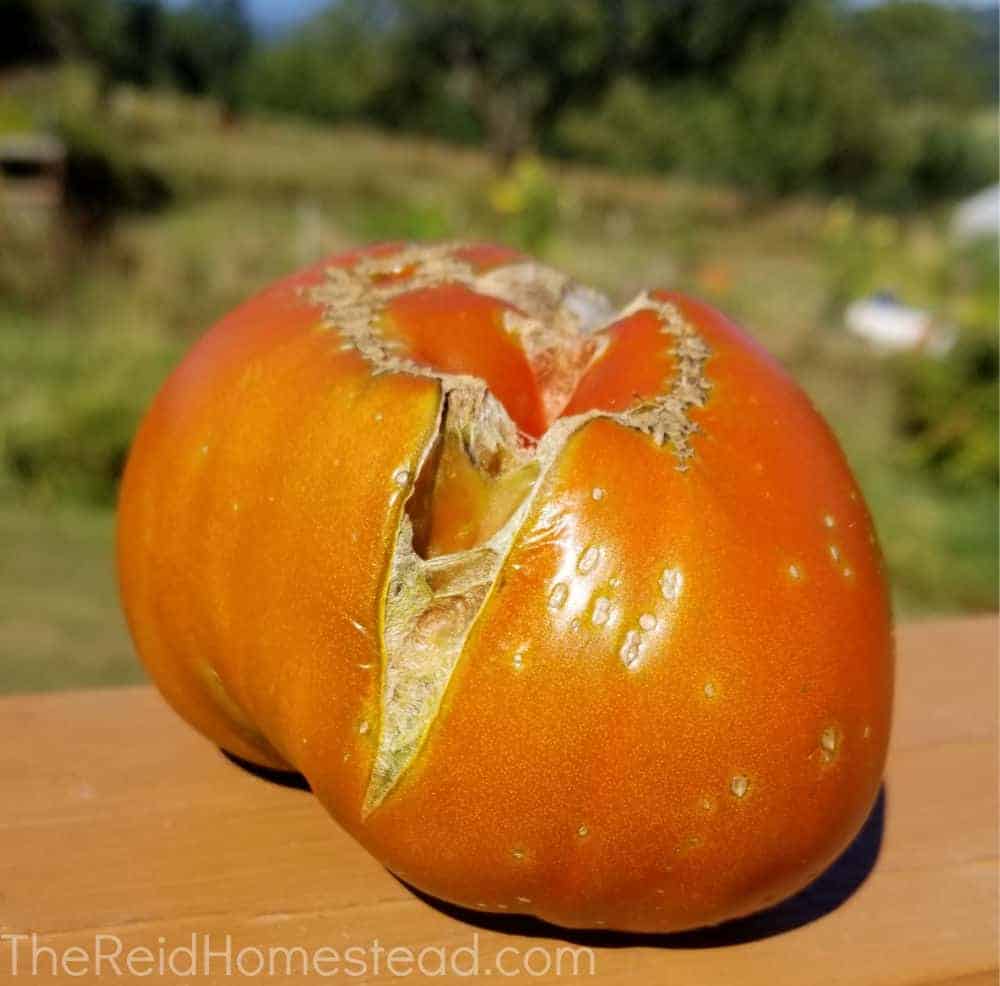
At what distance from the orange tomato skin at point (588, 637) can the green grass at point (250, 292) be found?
9.37 feet

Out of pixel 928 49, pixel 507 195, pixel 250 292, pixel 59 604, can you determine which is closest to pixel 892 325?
pixel 507 195

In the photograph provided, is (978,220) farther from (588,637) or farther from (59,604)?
(588,637)

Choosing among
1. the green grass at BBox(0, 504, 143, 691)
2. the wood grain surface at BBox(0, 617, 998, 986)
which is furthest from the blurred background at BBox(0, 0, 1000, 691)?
the wood grain surface at BBox(0, 617, 998, 986)

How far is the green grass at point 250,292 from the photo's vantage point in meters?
4.64

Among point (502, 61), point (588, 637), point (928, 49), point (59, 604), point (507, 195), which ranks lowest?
point (59, 604)

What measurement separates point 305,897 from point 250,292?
7152mm

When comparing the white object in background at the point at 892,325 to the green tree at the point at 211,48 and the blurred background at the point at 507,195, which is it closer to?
the blurred background at the point at 507,195

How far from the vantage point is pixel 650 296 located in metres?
1.16

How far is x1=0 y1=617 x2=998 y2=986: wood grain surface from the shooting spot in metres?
1.04

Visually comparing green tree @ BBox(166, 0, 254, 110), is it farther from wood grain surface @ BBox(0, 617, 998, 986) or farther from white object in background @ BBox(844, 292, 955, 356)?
wood grain surface @ BBox(0, 617, 998, 986)

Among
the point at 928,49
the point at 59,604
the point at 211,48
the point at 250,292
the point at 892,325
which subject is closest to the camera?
the point at 59,604

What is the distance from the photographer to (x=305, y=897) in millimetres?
1104

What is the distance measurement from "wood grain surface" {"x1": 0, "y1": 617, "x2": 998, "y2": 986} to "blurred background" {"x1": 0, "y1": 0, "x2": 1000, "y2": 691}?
7.47 feet

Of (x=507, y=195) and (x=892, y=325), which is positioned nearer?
(x=892, y=325)
